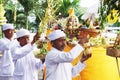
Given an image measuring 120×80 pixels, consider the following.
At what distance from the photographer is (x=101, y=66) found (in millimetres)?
7977

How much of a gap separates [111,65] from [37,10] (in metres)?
24.0

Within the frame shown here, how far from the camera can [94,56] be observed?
26.2 feet

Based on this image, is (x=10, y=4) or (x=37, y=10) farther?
(x=10, y=4)

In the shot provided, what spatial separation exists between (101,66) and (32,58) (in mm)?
1992

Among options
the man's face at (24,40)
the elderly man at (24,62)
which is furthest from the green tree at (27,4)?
the man's face at (24,40)

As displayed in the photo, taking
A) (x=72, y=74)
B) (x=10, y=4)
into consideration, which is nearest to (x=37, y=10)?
→ (x=10, y=4)

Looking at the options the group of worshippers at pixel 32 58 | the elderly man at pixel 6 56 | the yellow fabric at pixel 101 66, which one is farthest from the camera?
the yellow fabric at pixel 101 66

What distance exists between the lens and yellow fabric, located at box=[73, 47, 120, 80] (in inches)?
312

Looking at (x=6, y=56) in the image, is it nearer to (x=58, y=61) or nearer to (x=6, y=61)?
(x=6, y=61)

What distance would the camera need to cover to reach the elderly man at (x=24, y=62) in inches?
247

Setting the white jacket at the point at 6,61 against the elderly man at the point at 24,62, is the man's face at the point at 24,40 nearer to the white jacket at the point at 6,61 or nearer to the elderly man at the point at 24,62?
the elderly man at the point at 24,62

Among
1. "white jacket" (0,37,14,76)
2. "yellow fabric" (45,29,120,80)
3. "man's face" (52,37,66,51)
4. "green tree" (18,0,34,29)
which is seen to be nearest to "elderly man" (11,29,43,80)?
"white jacket" (0,37,14,76)

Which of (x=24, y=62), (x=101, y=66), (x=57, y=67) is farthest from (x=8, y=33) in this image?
(x=57, y=67)

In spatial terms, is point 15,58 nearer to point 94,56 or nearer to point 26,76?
point 26,76
